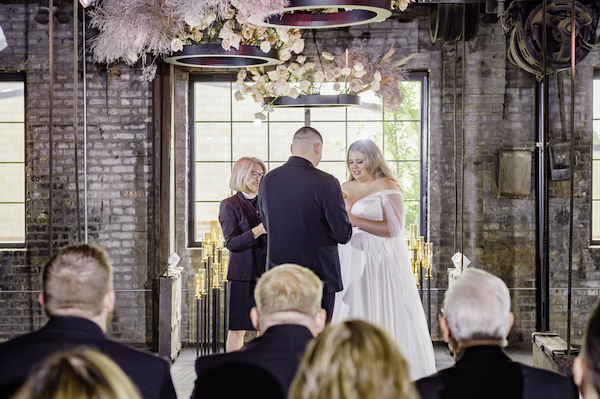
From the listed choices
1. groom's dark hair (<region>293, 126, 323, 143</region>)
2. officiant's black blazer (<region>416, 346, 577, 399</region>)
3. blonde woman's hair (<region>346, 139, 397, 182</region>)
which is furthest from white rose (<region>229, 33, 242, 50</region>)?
officiant's black blazer (<region>416, 346, 577, 399</region>)

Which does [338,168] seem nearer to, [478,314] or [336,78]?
[336,78]

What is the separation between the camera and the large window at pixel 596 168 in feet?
19.4

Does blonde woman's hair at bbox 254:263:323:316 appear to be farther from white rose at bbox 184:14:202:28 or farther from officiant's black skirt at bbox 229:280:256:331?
officiant's black skirt at bbox 229:280:256:331

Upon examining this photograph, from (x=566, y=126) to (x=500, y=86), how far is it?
0.67 metres

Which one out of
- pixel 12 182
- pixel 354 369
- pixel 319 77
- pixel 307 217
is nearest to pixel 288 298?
pixel 354 369

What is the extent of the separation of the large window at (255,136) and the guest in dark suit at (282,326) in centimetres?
426

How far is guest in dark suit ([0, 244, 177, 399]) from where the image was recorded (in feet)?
5.62

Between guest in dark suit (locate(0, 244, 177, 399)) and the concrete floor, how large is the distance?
2.95 meters

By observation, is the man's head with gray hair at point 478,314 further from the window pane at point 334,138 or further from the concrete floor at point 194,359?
the window pane at point 334,138

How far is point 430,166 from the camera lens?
19.4ft

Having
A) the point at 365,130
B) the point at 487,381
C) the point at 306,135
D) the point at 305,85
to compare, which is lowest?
the point at 487,381

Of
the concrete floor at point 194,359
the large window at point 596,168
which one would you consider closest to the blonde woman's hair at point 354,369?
the concrete floor at point 194,359

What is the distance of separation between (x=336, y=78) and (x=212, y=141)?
1.97 m

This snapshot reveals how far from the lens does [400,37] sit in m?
5.90
